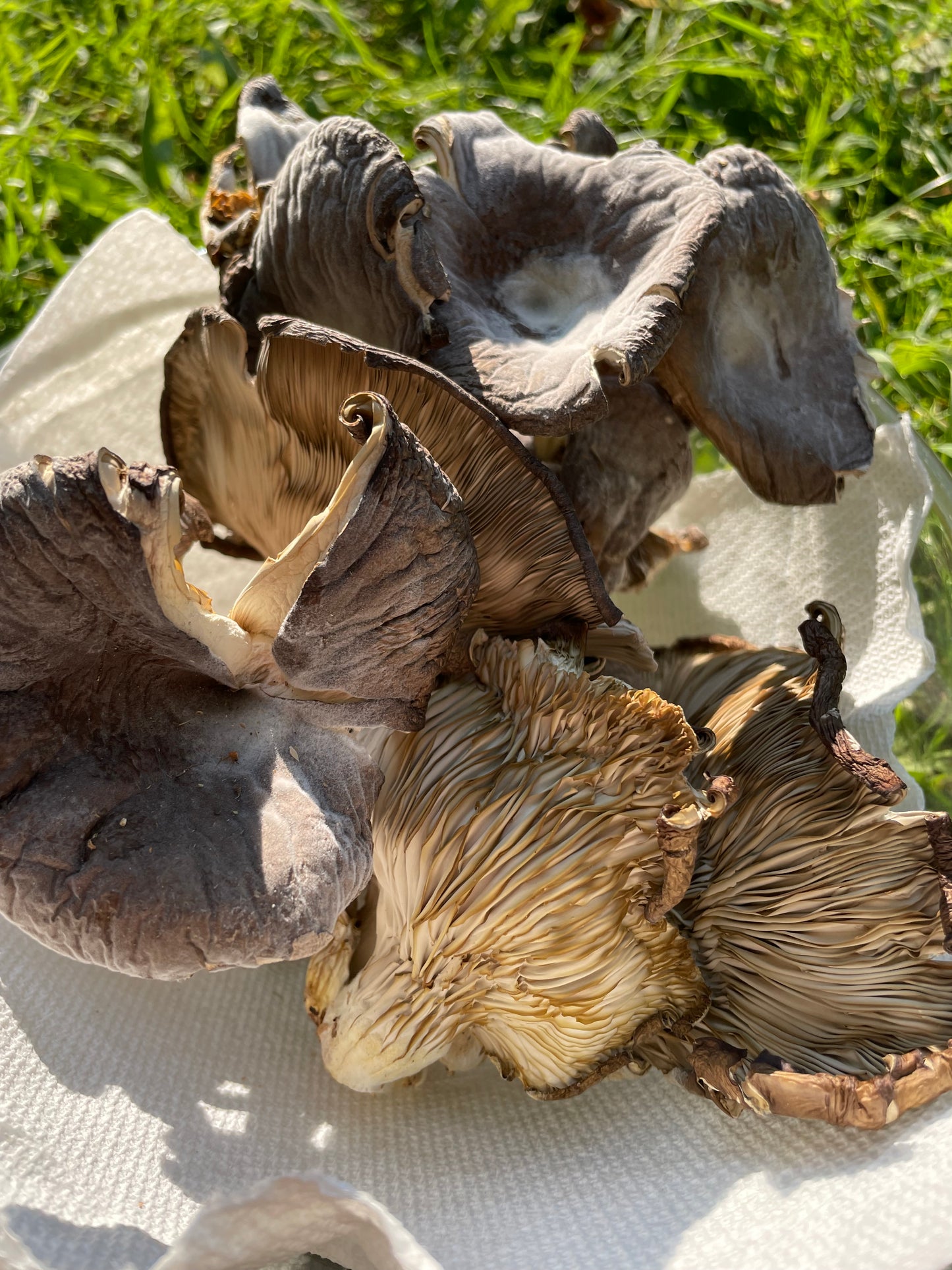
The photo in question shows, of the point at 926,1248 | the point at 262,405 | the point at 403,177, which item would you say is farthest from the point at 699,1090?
the point at 403,177

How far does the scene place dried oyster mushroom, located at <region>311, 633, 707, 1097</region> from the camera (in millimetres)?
1273

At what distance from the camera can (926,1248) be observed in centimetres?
110

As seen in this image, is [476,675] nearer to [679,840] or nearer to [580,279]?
[679,840]

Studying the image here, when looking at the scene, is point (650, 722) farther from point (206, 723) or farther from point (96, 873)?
point (96, 873)

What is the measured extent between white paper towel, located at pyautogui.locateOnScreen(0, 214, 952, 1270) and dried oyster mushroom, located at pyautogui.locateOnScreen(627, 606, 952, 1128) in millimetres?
84

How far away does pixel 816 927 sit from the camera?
1309 mm

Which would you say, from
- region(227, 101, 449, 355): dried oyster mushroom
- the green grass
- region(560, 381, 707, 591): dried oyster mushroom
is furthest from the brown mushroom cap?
the green grass

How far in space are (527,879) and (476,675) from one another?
10.3 inches

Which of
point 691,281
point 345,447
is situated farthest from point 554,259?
point 345,447

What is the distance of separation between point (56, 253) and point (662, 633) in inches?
51.4

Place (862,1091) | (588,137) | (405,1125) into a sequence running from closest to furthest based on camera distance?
1. (862,1091)
2. (405,1125)
3. (588,137)

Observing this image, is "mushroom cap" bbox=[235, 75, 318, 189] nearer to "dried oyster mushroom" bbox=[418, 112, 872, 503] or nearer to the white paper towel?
"dried oyster mushroom" bbox=[418, 112, 872, 503]

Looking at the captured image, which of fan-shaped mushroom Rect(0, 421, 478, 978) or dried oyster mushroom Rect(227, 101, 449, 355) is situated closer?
fan-shaped mushroom Rect(0, 421, 478, 978)

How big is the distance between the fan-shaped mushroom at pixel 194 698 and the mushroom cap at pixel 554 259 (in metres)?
0.25
